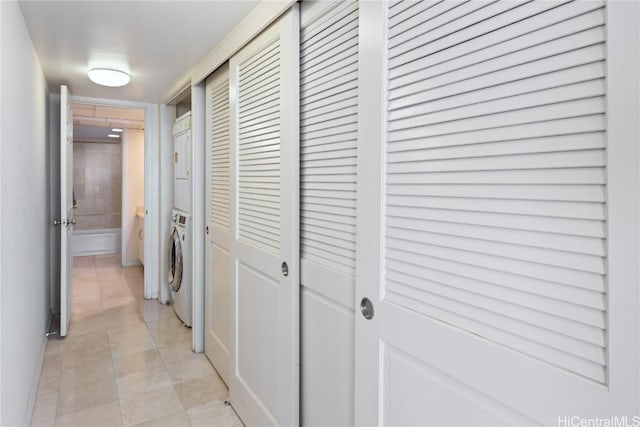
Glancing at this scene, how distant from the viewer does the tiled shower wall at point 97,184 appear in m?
7.18

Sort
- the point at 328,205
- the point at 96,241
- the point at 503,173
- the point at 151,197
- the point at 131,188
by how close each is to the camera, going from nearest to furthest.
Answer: the point at 503,173 → the point at 328,205 → the point at 151,197 → the point at 131,188 → the point at 96,241

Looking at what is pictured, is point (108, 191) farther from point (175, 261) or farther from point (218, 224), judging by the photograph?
point (218, 224)

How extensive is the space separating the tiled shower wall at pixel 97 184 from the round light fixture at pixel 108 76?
4.81 metres

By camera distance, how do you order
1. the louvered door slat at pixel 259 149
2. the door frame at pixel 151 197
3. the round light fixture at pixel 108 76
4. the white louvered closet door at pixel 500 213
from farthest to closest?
the door frame at pixel 151 197
the round light fixture at pixel 108 76
the louvered door slat at pixel 259 149
the white louvered closet door at pixel 500 213

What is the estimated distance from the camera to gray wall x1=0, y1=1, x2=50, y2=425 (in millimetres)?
1628

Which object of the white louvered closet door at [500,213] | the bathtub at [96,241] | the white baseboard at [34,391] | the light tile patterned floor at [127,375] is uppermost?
the white louvered closet door at [500,213]

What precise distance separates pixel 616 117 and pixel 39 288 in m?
3.38

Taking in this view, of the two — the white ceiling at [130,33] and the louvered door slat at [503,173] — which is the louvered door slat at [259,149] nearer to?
the white ceiling at [130,33]

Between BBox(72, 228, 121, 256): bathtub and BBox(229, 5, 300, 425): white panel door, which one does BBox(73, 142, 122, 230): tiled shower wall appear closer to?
BBox(72, 228, 121, 256): bathtub

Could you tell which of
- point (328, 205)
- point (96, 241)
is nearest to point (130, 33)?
point (328, 205)

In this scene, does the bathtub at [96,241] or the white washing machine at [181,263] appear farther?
the bathtub at [96,241]

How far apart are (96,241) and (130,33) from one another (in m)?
5.81

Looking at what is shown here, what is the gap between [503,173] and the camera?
860mm

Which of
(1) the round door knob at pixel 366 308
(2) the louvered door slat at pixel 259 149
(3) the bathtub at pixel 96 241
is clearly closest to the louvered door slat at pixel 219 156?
(2) the louvered door slat at pixel 259 149
